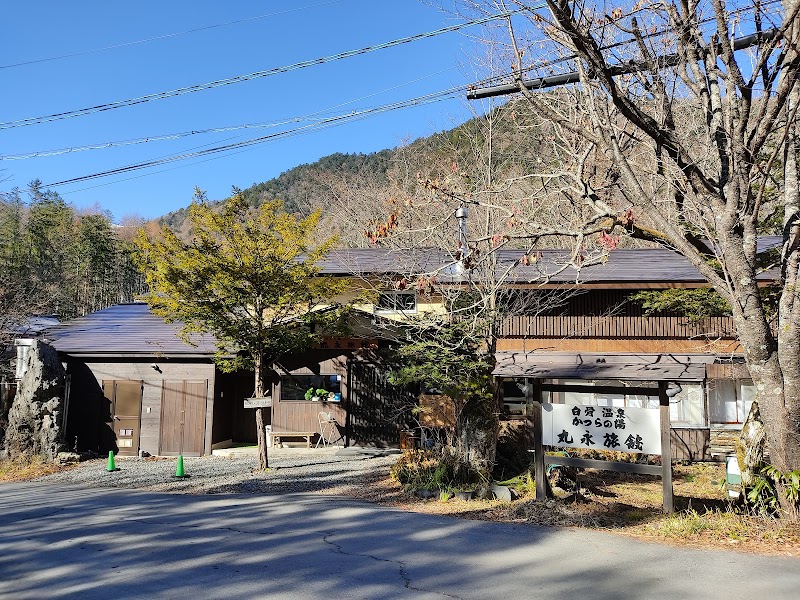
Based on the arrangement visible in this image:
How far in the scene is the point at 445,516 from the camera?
338 inches

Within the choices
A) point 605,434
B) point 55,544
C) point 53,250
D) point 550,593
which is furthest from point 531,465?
point 53,250

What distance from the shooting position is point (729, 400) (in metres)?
13.5

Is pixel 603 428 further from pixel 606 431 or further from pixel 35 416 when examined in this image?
pixel 35 416

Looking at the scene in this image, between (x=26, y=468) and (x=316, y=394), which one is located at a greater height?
(x=316, y=394)

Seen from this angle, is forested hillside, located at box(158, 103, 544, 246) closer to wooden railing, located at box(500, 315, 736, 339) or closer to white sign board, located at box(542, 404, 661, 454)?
wooden railing, located at box(500, 315, 736, 339)

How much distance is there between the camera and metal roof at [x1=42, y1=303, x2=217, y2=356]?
1572 cm

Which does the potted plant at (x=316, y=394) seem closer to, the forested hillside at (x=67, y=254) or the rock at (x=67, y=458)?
the rock at (x=67, y=458)

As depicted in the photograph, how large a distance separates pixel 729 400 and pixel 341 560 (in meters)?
10.8

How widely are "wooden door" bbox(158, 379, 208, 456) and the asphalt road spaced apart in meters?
6.63

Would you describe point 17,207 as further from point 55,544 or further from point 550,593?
point 550,593

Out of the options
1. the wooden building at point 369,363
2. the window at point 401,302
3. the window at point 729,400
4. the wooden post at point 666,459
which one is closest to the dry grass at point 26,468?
the wooden building at point 369,363

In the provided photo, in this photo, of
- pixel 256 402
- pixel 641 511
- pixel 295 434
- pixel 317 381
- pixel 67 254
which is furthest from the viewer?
pixel 67 254

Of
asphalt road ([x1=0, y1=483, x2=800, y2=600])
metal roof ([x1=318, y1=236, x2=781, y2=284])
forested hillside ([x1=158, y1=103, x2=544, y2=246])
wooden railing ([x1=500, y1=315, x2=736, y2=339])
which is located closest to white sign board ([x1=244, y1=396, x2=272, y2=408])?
asphalt road ([x1=0, y1=483, x2=800, y2=600])

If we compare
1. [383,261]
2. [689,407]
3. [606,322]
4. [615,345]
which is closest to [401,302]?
[383,261]
